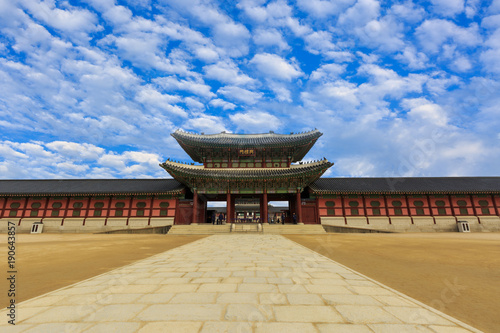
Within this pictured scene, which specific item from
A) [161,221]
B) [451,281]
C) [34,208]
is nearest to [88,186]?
[34,208]

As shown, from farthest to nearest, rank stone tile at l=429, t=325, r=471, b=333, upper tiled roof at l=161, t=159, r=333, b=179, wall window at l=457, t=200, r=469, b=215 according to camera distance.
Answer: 1. wall window at l=457, t=200, r=469, b=215
2. upper tiled roof at l=161, t=159, r=333, b=179
3. stone tile at l=429, t=325, r=471, b=333

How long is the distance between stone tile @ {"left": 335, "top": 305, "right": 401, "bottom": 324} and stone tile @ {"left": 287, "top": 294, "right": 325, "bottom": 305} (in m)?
0.26

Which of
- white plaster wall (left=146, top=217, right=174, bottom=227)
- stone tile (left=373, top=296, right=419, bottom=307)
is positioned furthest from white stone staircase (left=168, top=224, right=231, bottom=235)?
stone tile (left=373, top=296, right=419, bottom=307)

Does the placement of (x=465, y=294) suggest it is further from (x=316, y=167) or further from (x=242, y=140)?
(x=242, y=140)

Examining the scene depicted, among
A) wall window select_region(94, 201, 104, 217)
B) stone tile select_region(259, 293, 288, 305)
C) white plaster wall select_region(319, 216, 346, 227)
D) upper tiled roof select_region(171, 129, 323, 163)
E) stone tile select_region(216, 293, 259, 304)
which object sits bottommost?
stone tile select_region(259, 293, 288, 305)

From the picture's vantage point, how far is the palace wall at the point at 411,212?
Answer: 66.1ft

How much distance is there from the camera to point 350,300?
9.24 ft

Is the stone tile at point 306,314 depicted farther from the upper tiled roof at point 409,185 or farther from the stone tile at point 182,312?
the upper tiled roof at point 409,185

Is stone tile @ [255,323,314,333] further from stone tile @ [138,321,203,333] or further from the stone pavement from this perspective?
stone tile @ [138,321,203,333]

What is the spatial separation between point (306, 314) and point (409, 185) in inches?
1016

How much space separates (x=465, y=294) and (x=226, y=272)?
12.7ft

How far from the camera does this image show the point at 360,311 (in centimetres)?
246

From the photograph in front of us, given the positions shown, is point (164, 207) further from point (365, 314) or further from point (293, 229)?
point (365, 314)

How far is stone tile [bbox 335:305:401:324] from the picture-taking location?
7.34 feet
